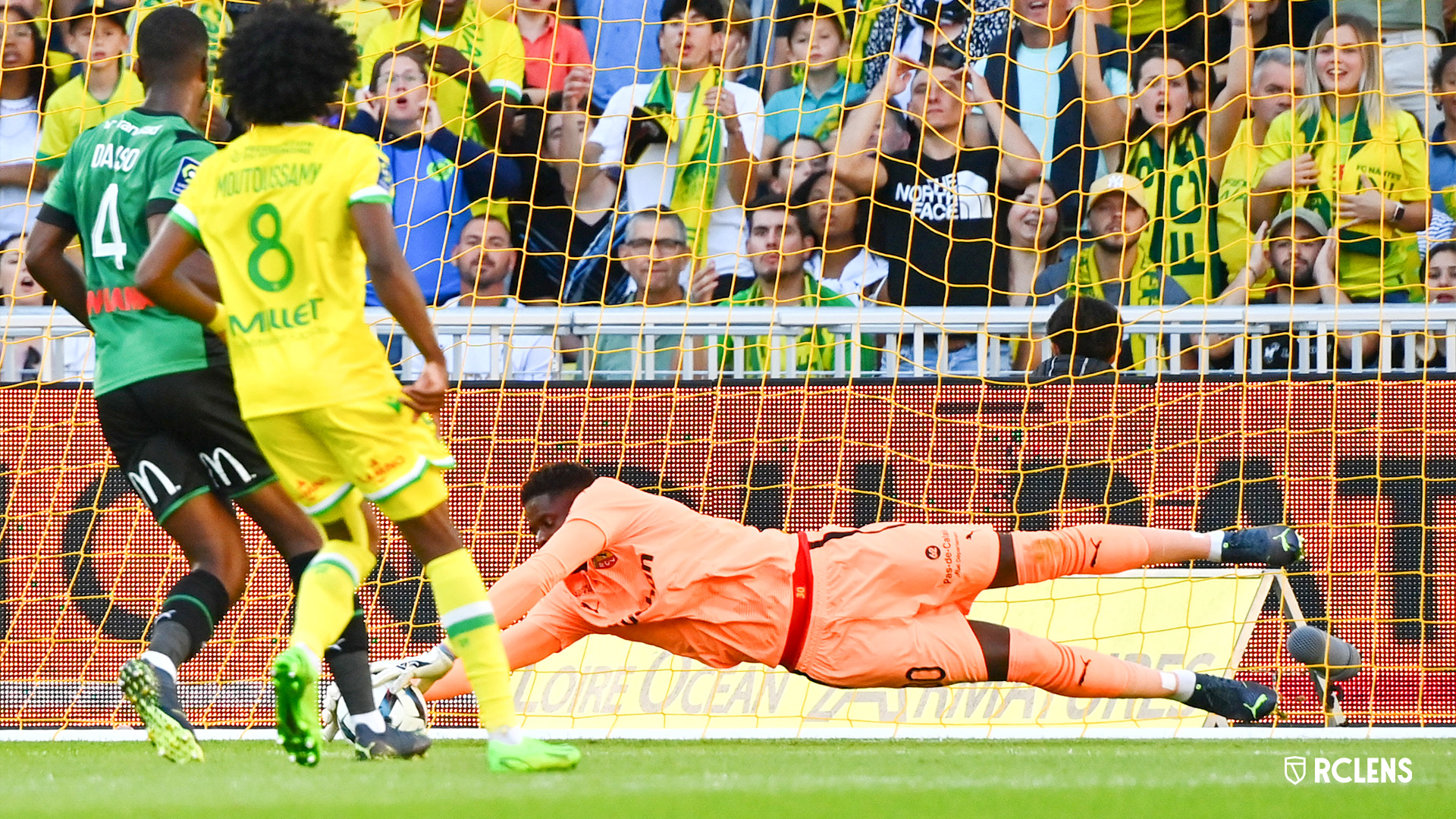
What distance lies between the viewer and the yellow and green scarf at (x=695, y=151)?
27.6 feet

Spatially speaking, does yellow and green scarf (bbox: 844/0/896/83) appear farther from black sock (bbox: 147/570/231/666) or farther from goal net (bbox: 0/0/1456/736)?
black sock (bbox: 147/570/231/666)

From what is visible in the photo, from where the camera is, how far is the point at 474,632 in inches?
155

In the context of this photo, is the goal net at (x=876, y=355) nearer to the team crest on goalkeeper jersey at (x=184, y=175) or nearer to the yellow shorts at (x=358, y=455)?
the team crest on goalkeeper jersey at (x=184, y=175)

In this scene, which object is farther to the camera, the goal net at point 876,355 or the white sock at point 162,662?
the goal net at point 876,355

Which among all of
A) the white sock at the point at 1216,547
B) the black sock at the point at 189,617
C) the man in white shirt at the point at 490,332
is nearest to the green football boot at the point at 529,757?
the black sock at the point at 189,617

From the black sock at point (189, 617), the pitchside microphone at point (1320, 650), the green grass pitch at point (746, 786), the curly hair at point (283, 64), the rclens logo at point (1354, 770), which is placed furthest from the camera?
the pitchside microphone at point (1320, 650)

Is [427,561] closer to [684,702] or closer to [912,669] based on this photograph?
[912,669]

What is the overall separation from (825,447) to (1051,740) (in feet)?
4.99

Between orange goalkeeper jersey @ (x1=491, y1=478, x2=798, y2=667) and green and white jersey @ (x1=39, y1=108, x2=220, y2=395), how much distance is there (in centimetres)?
121

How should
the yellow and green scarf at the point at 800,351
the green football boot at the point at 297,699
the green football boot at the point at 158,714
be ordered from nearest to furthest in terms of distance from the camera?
the green football boot at the point at 297,699 → the green football boot at the point at 158,714 → the yellow and green scarf at the point at 800,351

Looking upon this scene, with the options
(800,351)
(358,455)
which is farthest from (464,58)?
(358,455)

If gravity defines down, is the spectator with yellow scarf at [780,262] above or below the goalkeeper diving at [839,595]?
above

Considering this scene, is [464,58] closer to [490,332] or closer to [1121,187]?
[490,332]

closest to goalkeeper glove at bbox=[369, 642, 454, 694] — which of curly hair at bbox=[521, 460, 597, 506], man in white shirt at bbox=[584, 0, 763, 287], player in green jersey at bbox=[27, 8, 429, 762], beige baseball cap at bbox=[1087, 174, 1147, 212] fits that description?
curly hair at bbox=[521, 460, 597, 506]
